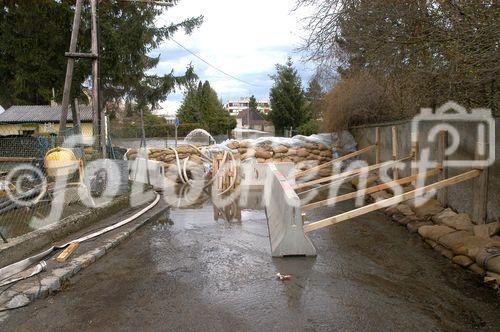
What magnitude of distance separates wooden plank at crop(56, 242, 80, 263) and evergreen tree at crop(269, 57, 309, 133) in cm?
3705

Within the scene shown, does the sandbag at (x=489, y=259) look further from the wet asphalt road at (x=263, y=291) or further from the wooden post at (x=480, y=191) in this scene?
the wooden post at (x=480, y=191)

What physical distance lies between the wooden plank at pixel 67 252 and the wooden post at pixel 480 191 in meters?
6.34

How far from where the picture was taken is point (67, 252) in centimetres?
596

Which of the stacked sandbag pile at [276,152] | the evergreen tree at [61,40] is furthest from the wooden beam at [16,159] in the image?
the stacked sandbag pile at [276,152]

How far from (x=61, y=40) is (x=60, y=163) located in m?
10.6

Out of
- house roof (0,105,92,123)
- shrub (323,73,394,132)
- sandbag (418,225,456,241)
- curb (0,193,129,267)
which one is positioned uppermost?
house roof (0,105,92,123)

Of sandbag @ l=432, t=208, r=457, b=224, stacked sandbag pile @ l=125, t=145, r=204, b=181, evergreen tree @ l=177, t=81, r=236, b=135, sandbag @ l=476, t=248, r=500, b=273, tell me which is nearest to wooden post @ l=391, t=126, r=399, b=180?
sandbag @ l=432, t=208, r=457, b=224

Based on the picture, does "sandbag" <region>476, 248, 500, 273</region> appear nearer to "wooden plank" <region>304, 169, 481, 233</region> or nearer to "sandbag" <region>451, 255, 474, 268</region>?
"sandbag" <region>451, 255, 474, 268</region>

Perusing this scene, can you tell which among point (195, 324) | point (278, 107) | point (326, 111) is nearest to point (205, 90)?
point (278, 107)

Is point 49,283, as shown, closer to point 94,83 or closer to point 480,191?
point 480,191

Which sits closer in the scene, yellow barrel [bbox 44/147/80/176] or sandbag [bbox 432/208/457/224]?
sandbag [bbox 432/208/457/224]

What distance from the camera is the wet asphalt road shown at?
4.15 m

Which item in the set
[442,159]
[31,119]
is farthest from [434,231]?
[31,119]

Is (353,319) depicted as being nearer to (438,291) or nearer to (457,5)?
(438,291)
